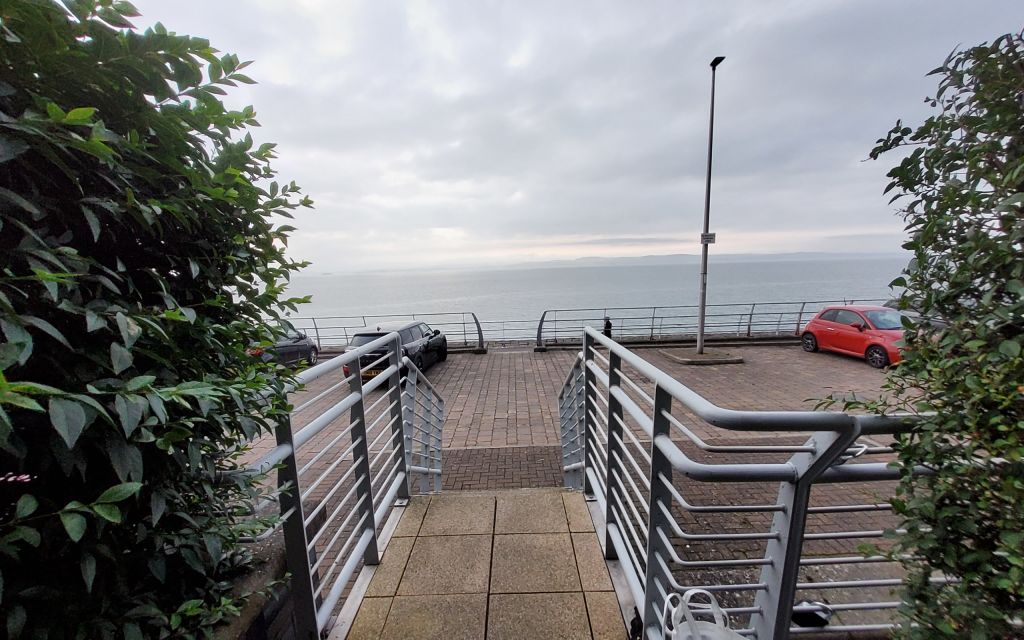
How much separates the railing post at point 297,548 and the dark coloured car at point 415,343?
736cm

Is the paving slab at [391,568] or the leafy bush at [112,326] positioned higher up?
the leafy bush at [112,326]

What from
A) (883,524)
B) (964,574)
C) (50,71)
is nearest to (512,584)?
(964,574)

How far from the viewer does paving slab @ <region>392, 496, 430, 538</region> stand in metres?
2.87

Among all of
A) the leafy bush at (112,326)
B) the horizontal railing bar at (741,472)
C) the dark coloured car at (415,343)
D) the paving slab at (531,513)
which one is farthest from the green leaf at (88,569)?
the dark coloured car at (415,343)

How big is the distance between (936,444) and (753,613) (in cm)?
99

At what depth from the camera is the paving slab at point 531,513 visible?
284 centimetres

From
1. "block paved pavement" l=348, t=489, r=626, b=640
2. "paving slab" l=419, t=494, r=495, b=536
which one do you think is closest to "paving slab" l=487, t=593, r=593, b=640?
"block paved pavement" l=348, t=489, r=626, b=640

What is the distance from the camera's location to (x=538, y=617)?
6.83 ft

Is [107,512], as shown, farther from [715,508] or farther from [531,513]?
[531,513]

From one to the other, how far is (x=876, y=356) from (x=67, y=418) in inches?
531

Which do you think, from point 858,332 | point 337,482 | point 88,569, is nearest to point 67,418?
point 88,569

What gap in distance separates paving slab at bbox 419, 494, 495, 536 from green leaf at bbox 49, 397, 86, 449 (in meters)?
2.56

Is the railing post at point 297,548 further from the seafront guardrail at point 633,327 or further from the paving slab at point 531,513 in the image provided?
the seafront guardrail at point 633,327

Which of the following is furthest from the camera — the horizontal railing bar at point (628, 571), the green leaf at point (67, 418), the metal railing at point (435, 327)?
the metal railing at point (435, 327)
